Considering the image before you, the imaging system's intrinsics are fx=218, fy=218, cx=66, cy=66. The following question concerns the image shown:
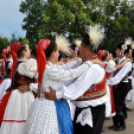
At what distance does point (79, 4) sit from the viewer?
61.1 feet

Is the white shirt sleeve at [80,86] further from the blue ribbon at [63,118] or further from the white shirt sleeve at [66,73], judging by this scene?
the blue ribbon at [63,118]

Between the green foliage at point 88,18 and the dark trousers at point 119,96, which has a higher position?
the green foliage at point 88,18

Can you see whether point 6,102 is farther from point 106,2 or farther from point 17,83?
point 106,2

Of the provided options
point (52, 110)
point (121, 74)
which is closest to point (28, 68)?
point (52, 110)

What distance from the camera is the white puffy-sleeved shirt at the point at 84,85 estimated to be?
206 centimetres

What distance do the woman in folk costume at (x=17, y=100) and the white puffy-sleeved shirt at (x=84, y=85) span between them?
1450 millimetres

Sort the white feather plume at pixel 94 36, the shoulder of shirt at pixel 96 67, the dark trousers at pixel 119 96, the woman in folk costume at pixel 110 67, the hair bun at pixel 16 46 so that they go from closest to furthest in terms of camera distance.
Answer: the shoulder of shirt at pixel 96 67 → the white feather plume at pixel 94 36 → the hair bun at pixel 16 46 → the woman in folk costume at pixel 110 67 → the dark trousers at pixel 119 96

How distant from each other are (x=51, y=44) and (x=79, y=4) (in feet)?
55.5

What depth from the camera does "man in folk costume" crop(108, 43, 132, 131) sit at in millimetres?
4797

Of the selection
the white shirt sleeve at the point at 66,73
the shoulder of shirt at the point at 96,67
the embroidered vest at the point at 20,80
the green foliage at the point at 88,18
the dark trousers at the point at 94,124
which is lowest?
the dark trousers at the point at 94,124

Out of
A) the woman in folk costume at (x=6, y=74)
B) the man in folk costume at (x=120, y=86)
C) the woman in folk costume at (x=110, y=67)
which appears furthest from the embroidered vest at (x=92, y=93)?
the woman in folk costume at (x=6, y=74)

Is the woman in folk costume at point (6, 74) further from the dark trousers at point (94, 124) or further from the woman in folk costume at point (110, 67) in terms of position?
the dark trousers at point (94, 124)

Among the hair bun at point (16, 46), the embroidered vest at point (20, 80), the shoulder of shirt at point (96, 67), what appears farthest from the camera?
the hair bun at point (16, 46)

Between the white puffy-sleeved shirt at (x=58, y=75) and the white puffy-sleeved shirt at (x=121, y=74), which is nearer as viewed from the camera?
the white puffy-sleeved shirt at (x=58, y=75)
